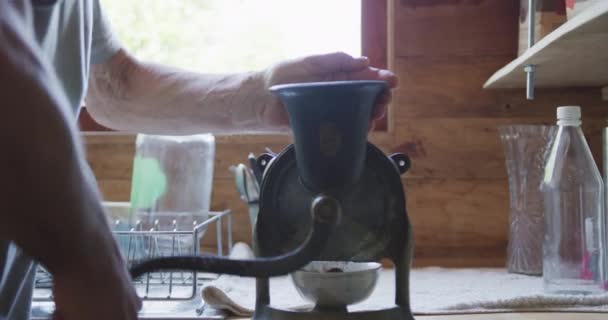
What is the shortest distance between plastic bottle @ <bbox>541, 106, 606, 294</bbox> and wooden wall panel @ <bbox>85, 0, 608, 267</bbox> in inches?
12.1

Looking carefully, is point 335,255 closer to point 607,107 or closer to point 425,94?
point 425,94

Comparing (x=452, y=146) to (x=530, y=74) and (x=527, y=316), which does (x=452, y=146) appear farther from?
(x=527, y=316)

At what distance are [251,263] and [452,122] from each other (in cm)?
100

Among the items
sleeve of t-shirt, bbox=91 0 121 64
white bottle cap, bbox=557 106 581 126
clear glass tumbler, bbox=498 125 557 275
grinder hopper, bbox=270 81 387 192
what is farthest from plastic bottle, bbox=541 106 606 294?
sleeve of t-shirt, bbox=91 0 121 64

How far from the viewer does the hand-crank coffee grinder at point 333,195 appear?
64cm

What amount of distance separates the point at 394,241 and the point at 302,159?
0.47 feet

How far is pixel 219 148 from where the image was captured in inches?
59.7

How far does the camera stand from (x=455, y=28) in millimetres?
1466

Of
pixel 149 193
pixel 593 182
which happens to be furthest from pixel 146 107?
pixel 593 182

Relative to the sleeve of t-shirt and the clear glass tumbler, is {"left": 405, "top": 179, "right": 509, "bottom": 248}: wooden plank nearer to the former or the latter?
the clear glass tumbler

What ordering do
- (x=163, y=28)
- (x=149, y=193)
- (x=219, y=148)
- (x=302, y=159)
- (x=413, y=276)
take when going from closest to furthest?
(x=302, y=159) < (x=413, y=276) < (x=149, y=193) < (x=219, y=148) < (x=163, y=28)

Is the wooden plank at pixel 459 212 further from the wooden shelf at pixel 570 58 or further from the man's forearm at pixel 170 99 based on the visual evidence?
the man's forearm at pixel 170 99

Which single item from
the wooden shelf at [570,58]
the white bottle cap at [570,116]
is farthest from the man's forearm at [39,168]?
the white bottle cap at [570,116]

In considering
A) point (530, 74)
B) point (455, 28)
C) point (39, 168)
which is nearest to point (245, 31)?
point (455, 28)
